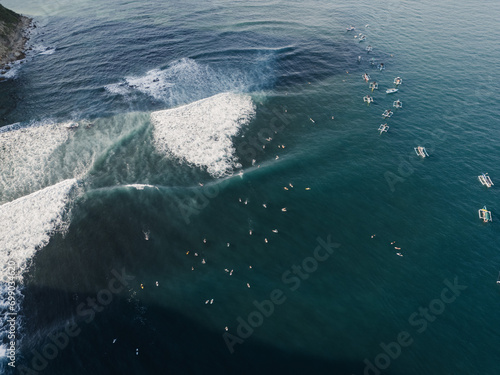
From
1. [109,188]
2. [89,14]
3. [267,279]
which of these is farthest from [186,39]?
[267,279]

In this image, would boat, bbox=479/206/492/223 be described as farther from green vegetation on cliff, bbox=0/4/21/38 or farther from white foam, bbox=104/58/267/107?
green vegetation on cliff, bbox=0/4/21/38

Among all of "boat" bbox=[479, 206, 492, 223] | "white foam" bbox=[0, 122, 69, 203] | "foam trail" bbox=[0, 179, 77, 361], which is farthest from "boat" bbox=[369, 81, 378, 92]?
"white foam" bbox=[0, 122, 69, 203]

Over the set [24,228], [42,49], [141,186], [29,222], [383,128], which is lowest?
[24,228]

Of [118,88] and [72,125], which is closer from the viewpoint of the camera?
[72,125]

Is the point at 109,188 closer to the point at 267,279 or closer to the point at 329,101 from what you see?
the point at 267,279

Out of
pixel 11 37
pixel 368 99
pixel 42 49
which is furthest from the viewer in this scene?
pixel 11 37

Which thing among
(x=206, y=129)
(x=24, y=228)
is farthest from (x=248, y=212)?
(x=24, y=228)

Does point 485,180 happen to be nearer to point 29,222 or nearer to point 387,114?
point 387,114
